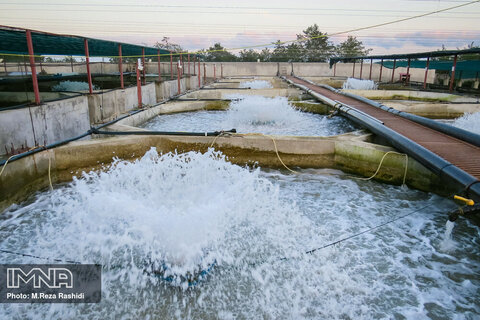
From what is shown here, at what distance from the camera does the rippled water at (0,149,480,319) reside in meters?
3.24

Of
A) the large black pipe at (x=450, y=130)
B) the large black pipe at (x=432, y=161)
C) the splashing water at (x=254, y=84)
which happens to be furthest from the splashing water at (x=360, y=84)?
Result: the large black pipe at (x=432, y=161)

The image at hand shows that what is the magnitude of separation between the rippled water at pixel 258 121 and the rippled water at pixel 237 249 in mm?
4972

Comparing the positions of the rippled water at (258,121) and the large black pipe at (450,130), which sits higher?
the large black pipe at (450,130)

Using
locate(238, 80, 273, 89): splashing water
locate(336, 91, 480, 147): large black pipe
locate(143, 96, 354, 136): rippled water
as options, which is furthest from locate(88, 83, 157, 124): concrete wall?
locate(238, 80, 273, 89): splashing water

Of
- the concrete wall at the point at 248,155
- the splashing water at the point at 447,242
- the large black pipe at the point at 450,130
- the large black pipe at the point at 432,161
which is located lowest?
the splashing water at the point at 447,242

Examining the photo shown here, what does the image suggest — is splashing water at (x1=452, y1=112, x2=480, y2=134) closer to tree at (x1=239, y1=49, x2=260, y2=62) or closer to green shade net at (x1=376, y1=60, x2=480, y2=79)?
green shade net at (x1=376, y1=60, x2=480, y2=79)

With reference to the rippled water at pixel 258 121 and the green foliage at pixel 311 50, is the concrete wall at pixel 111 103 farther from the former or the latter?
the green foliage at pixel 311 50

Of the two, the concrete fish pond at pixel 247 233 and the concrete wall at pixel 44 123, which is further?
the concrete wall at pixel 44 123

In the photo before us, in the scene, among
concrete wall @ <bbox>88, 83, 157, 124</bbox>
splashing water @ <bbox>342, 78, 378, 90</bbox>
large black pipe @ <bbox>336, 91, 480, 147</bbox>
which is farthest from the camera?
splashing water @ <bbox>342, 78, 378, 90</bbox>

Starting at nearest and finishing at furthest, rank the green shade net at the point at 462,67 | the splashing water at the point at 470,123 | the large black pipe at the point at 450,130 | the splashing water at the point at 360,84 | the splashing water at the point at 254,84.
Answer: the large black pipe at the point at 450,130
the splashing water at the point at 470,123
the green shade net at the point at 462,67
the splashing water at the point at 360,84
the splashing water at the point at 254,84

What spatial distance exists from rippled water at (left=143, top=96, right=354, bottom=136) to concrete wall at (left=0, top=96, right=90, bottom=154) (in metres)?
1.97

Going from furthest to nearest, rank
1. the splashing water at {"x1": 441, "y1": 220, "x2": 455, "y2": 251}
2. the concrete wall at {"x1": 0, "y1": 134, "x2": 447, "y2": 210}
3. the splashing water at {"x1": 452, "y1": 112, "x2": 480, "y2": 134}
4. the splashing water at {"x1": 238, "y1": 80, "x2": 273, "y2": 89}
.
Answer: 1. the splashing water at {"x1": 238, "y1": 80, "x2": 273, "y2": 89}
2. the splashing water at {"x1": 452, "y1": 112, "x2": 480, "y2": 134}
3. the concrete wall at {"x1": 0, "y1": 134, "x2": 447, "y2": 210}
4. the splashing water at {"x1": 441, "y1": 220, "x2": 455, "y2": 251}

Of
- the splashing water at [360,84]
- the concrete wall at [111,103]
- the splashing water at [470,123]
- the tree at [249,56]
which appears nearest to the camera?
the concrete wall at [111,103]

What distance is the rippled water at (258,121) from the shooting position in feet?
33.0
